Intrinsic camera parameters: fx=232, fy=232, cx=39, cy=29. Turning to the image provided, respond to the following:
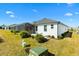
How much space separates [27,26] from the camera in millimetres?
2508

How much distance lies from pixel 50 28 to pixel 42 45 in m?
0.20

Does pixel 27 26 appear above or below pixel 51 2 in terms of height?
below

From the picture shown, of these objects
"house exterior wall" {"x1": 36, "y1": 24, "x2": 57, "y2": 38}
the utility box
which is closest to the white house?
"house exterior wall" {"x1": 36, "y1": 24, "x2": 57, "y2": 38}

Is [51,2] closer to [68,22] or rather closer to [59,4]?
[59,4]

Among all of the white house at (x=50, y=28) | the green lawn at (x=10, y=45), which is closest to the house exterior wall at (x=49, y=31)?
the white house at (x=50, y=28)

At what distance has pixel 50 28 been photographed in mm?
2508

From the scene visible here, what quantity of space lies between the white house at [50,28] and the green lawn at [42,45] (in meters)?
0.09

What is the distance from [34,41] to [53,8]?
0.41m

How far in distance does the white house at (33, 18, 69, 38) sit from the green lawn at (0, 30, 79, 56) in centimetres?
9

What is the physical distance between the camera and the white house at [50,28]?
2490mm

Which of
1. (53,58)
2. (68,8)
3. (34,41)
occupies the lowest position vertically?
(53,58)

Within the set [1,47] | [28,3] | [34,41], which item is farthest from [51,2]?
[1,47]

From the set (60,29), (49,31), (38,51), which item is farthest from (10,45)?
(60,29)

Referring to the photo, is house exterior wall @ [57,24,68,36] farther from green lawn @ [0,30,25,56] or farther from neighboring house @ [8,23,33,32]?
green lawn @ [0,30,25,56]
